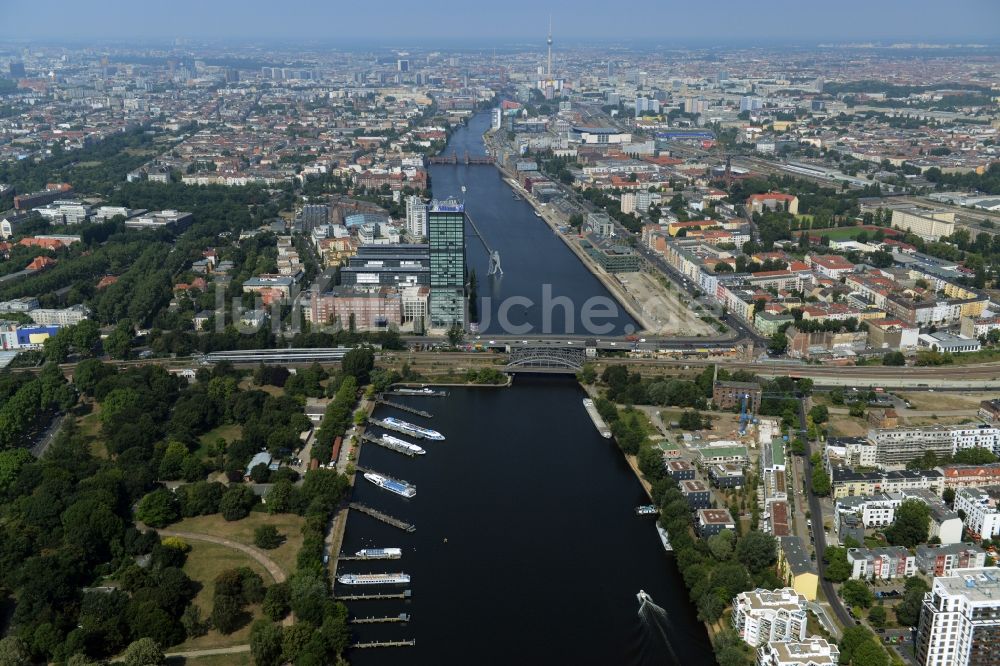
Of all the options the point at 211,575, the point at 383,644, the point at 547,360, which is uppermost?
the point at 547,360

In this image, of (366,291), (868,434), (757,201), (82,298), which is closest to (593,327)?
(366,291)

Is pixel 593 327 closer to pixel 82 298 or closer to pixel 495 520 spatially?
pixel 495 520

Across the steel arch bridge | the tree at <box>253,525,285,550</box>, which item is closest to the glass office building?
the steel arch bridge

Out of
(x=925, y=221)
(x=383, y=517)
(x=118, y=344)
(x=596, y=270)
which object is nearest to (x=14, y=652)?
(x=383, y=517)

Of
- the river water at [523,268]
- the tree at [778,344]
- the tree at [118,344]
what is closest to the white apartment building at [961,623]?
the tree at [778,344]

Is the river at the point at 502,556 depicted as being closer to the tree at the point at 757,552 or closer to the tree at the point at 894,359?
the tree at the point at 757,552

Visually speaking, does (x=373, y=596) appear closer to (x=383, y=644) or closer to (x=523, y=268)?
(x=383, y=644)

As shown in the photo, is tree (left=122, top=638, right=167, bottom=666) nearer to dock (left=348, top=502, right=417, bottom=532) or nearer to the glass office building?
dock (left=348, top=502, right=417, bottom=532)
